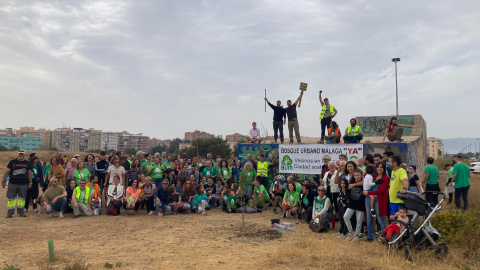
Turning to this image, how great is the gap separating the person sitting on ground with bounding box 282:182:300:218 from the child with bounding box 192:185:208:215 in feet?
8.35

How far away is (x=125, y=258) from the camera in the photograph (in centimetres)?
615

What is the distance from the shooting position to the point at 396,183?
21.2 feet

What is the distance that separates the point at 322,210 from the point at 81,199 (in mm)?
6830

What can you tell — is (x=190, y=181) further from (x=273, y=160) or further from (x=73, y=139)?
(x=73, y=139)

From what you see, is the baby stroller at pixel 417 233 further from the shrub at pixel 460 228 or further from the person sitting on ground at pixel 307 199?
the person sitting on ground at pixel 307 199

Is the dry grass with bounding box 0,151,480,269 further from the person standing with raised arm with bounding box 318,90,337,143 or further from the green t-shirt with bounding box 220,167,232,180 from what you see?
the person standing with raised arm with bounding box 318,90,337,143

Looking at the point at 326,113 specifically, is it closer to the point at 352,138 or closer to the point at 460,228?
the point at 352,138

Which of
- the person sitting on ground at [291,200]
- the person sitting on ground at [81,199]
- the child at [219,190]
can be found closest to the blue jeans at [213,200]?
Answer: the child at [219,190]

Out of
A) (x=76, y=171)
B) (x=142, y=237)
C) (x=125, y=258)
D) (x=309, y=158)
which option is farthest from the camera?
(x=309, y=158)

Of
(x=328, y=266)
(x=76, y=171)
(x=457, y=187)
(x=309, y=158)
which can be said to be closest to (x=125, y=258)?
(x=328, y=266)

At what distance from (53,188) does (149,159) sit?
10.0 ft

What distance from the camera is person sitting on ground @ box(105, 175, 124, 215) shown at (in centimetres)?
1045

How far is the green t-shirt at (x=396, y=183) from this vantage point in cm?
641

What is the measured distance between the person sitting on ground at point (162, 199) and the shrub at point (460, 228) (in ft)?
23.1
